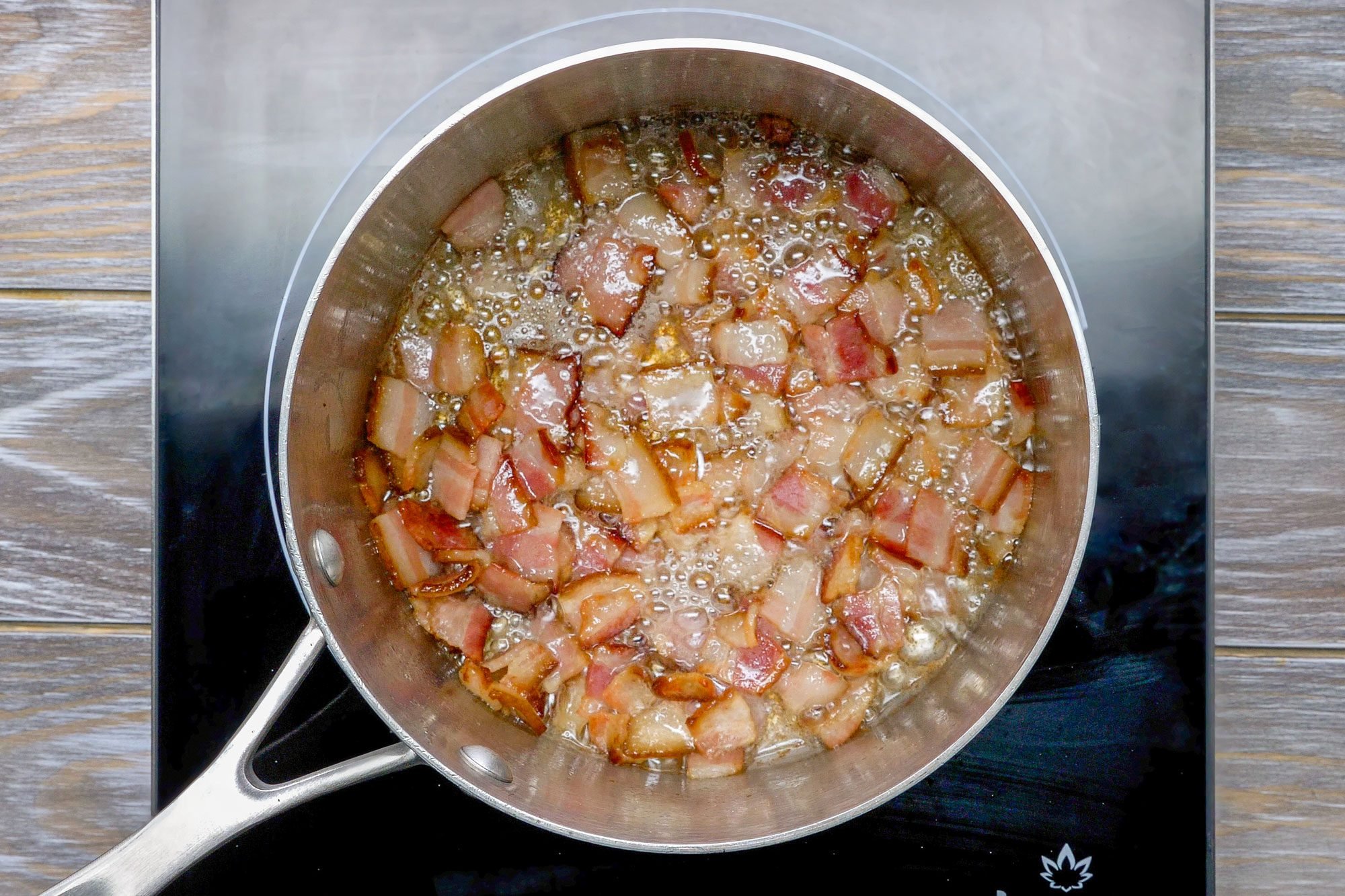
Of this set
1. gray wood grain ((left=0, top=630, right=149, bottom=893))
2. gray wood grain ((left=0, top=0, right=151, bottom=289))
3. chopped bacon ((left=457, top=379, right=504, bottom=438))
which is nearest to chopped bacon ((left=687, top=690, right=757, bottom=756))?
chopped bacon ((left=457, top=379, right=504, bottom=438))

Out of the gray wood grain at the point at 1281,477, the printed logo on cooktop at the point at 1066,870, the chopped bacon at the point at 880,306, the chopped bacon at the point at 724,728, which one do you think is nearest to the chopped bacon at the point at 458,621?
the chopped bacon at the point at 724,728

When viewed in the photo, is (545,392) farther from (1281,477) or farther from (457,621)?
(1281,477)

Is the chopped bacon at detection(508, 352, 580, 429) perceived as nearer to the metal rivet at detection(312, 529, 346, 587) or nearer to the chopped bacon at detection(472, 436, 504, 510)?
the chopped bacon at detection(472, 436, 504, 510)

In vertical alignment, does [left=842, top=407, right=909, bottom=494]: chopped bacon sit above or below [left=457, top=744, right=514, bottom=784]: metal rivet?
above

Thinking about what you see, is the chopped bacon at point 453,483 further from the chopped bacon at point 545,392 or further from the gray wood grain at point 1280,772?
the gray wood grain at point 1280,772

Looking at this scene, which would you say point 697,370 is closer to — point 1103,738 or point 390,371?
point 390,371

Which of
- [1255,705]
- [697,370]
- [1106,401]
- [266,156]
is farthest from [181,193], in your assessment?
[1255,705]
